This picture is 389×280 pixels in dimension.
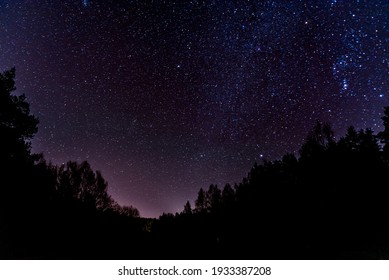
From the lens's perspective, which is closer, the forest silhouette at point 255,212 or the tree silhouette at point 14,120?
the forest silhouette at point 255,212

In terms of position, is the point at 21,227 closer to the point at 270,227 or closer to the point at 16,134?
the point at 16,134

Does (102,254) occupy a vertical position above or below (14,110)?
below

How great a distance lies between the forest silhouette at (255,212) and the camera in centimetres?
410

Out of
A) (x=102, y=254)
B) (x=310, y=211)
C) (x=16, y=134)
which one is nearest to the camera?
(x=102, y=254)

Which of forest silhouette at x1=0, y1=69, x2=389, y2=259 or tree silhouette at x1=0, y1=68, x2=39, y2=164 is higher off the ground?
tree silhouette at x1=0, y1=68, x2=39, y2=164

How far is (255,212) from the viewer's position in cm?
1439

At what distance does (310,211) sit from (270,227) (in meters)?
2.04

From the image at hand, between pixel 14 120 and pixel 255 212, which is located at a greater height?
pixel 14 120

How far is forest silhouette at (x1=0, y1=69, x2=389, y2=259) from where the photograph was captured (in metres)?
4.10

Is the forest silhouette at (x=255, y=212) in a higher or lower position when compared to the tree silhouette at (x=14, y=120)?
lower

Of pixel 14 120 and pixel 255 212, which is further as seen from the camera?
pixel 255 212

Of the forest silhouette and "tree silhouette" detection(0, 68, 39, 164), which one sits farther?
"tree silhouette" detection(0, 68, 39, 164)
